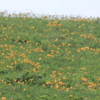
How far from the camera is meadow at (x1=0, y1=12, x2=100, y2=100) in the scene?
933 cm

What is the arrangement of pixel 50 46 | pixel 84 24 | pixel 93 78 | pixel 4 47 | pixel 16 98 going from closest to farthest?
pixel 16 98 < pixel 93 78 < pixel 4 47 < pixel 50 46 < pixel 84 24

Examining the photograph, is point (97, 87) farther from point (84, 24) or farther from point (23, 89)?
point (84, 24)

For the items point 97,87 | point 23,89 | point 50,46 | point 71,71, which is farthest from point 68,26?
point 23,89

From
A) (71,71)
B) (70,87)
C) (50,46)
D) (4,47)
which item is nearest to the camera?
(70,87)

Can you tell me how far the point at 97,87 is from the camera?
10391 mm

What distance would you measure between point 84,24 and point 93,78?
908cm

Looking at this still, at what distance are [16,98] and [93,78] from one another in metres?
4.43

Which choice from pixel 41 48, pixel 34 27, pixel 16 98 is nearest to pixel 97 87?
pixel 16 98

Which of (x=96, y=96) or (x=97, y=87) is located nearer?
(x=96, y=96)

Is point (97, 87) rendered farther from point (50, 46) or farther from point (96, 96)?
point (50, 46)

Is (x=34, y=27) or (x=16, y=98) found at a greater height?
(x=34, y=27)

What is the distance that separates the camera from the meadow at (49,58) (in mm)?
9328

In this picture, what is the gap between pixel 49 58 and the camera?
44.8ft

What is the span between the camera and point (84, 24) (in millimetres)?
19922
